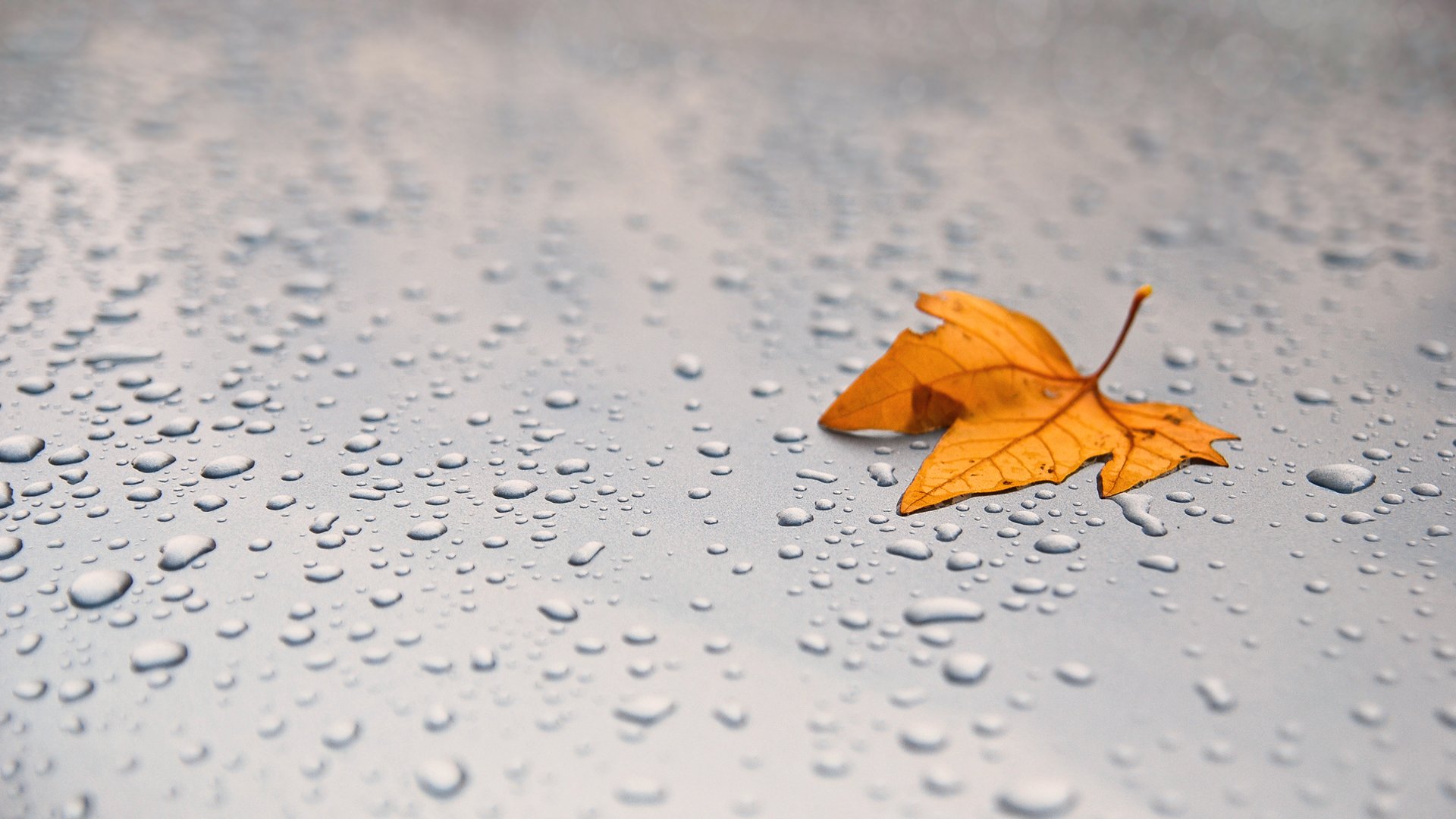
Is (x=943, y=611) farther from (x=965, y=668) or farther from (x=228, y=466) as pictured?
(x=228, y=466)

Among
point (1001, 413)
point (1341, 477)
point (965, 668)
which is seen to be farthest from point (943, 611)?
point (1341, 477)

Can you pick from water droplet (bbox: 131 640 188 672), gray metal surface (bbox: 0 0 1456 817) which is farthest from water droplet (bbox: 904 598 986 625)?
water droplet (bbox: 131 640 188 672)

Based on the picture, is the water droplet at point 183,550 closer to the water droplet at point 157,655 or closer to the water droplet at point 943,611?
the water droplet at point 157,655

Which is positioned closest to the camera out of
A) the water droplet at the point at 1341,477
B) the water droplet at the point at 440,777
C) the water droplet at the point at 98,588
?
the water droplet at the point at 440,777

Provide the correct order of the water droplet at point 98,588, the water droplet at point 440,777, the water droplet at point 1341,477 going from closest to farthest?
1. the water droplet at point 440,777
2. the water droplet at point 98,588
3. the water droplet at point 1341,477

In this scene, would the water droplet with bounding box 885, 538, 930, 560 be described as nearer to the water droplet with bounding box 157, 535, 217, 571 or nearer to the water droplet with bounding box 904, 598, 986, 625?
the water droplet with bounding box 904, 598, 986, 625

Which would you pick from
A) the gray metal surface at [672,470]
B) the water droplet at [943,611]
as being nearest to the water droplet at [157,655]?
the gray metal surface at [672,470]
